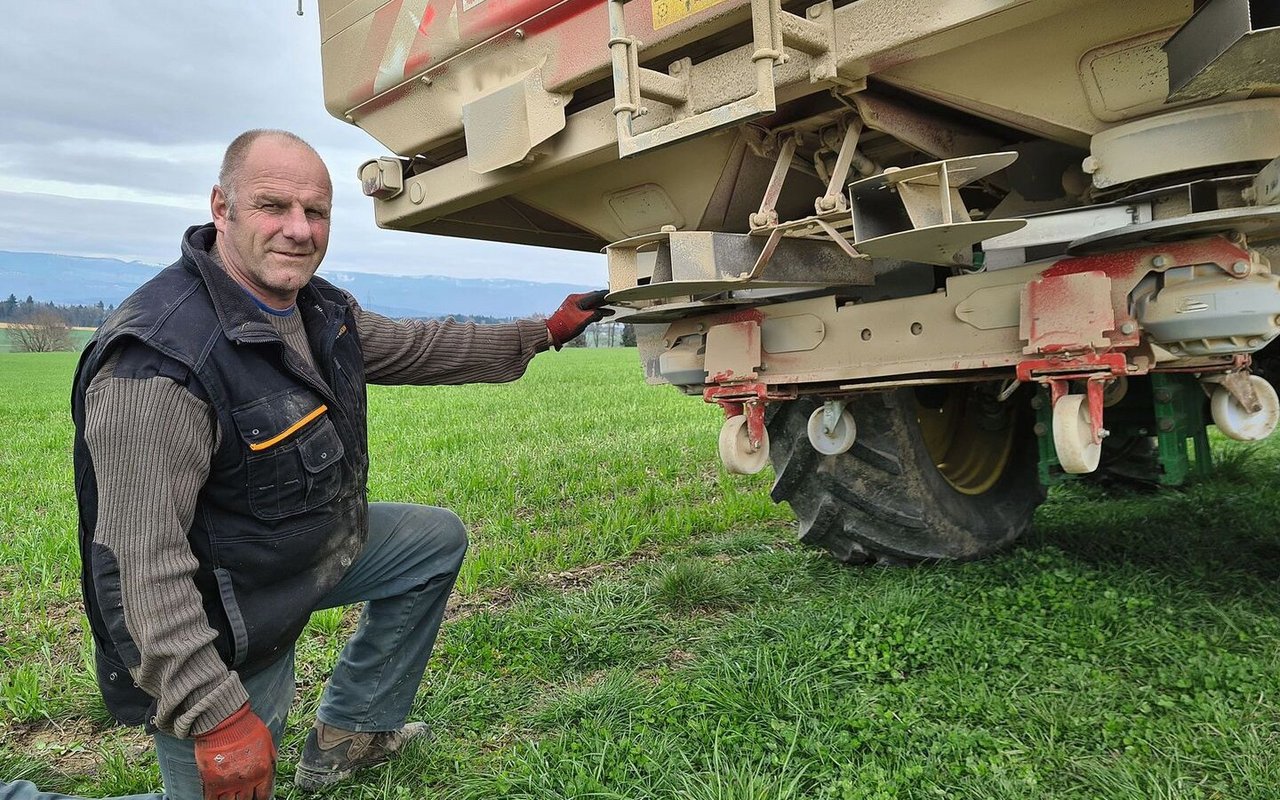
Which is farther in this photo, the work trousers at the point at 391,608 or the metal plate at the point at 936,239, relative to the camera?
the work trousers at the point at 391,608

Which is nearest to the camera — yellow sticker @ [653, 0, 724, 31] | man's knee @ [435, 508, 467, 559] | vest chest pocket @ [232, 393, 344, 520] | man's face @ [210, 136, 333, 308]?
vest chest pocket @ [232, 393, 344, 520]

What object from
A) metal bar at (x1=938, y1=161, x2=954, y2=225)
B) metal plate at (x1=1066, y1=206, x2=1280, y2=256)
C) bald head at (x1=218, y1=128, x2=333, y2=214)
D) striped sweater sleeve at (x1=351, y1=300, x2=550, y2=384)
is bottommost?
striped sweater sleeve at (x1=351, y1=300, x2=550, y2=384)

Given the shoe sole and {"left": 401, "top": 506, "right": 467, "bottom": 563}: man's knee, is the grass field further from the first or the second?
{"left": 401, "top": 506, "right": 467, "bottom": 563}: man's knee

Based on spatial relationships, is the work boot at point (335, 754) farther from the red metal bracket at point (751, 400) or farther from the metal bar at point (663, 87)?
the metal bar at point (663, 87)

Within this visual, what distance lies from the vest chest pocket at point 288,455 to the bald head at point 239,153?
1.61ft

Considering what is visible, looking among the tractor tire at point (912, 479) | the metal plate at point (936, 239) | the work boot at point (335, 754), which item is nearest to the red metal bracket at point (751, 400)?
the tractor tire at point (912, 479)

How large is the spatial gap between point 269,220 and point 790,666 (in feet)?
5.81

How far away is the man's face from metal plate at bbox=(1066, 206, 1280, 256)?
1.77m

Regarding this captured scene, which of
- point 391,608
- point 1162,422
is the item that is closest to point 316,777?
point 391,608

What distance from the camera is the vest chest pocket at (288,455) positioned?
1.87m

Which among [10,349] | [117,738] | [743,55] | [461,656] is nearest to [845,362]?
[743,55]

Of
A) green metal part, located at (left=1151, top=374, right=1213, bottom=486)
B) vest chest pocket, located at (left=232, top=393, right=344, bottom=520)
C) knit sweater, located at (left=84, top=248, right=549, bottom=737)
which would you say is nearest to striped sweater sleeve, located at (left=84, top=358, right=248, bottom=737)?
knit sweater, located at (left=84, top=248, right=549, bottom=737)

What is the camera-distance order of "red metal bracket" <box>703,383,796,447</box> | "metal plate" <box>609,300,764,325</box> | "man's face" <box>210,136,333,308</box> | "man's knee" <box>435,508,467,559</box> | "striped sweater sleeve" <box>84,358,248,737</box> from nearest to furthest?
"striped sweater sleeve" <box>84,358,248,737</box> → "man's face" <box>210,136,333,308</box> → "man's knee" <box>435,508,467,559</box> → "red metal bracket" <box>703,383,796,447</box> → "metal plate" <box>609,300,764,325</box>

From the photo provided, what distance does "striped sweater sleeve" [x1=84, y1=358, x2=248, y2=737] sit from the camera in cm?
168
